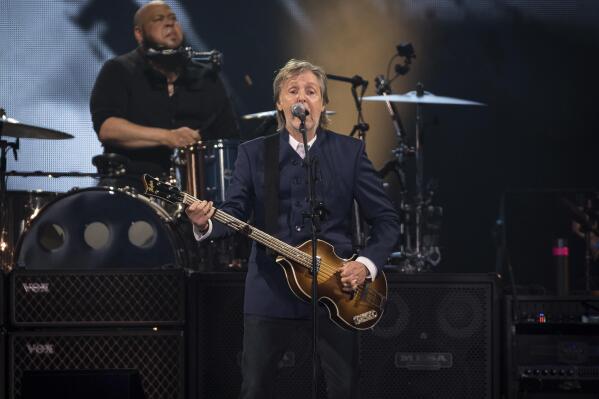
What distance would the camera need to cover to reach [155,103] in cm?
746

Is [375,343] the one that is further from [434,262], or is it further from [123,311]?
[434,262]

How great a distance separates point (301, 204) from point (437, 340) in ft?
4.22

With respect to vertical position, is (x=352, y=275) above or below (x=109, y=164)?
below

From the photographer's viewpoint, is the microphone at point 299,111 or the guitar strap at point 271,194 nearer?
the microphone at point 299,111

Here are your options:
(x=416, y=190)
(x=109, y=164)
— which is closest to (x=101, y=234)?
(x=109, y=164)

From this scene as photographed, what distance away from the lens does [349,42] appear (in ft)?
28.7

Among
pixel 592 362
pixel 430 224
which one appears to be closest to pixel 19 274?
pixel 592 362

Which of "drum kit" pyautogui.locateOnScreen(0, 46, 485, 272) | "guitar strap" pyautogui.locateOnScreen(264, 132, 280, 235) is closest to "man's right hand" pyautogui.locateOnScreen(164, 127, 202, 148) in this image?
"drum kit" pyautogui.locateOnScreen(0, 46, 485, 272)

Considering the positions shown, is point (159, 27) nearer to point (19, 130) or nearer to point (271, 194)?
point (19, 130)

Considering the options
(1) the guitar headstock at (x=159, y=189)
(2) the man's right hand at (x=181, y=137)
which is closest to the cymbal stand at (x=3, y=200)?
(2) the man's right hand at (x=181, y=137)

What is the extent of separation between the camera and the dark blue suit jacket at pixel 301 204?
172 inches

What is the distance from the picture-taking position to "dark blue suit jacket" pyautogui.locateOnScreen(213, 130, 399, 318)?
437 centimetres

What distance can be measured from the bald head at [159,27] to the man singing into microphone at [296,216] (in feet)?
10.9

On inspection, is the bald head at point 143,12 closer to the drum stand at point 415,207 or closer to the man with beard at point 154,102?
the man with beard at point 154,102
